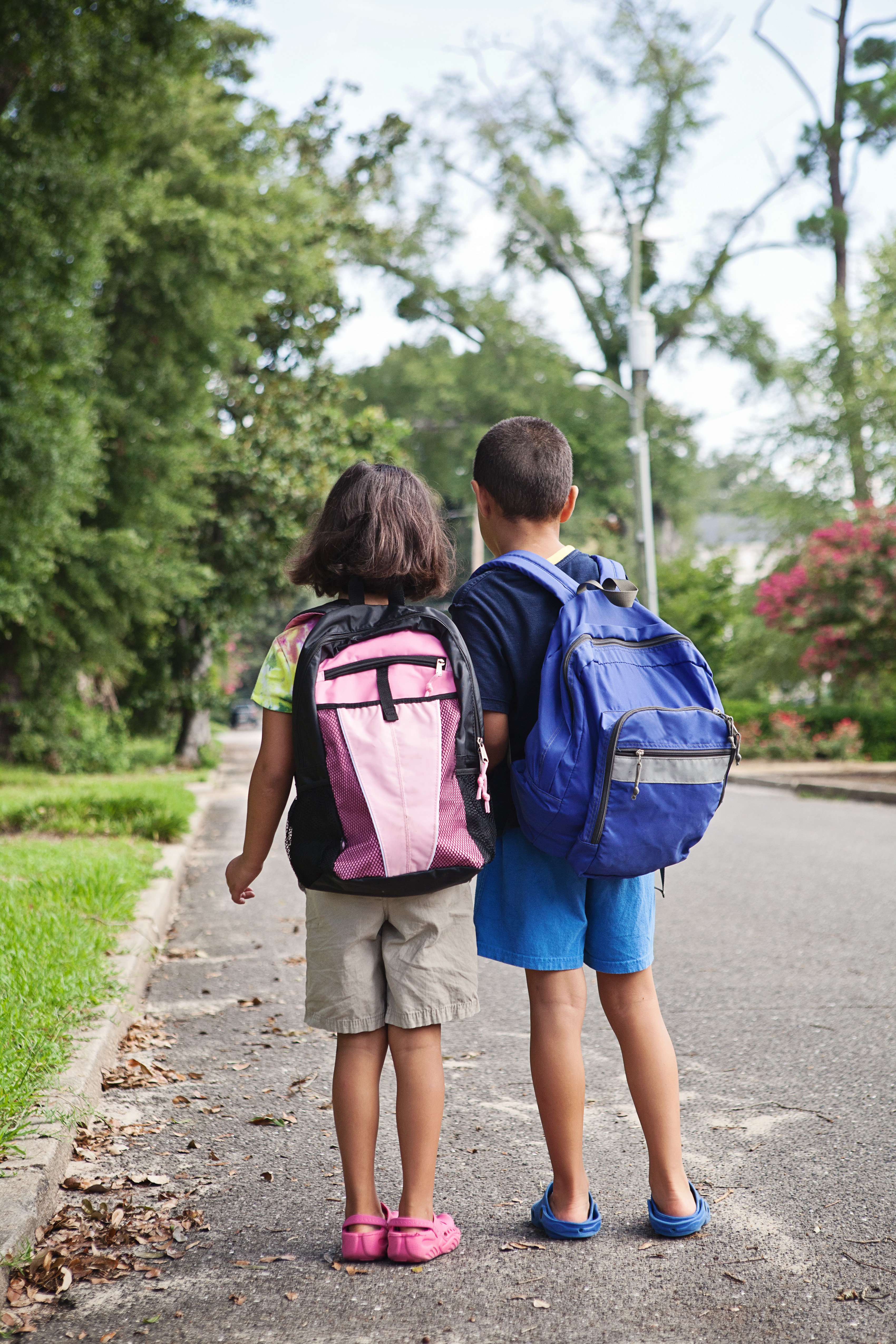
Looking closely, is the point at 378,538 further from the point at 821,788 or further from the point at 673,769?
the point at 821,788

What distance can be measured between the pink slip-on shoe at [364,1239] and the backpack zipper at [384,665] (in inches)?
48.1

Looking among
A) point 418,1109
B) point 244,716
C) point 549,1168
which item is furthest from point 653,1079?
point 244,716

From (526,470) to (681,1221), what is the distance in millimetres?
1785

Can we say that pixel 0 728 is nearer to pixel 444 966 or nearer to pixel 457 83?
pixel 444 966

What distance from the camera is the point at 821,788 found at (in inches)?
612

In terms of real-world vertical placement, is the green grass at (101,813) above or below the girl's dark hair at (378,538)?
below

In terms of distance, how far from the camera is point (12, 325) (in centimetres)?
1218

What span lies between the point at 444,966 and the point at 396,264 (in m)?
32.8

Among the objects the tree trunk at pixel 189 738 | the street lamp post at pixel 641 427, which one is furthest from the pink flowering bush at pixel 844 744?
the tree trunk at pixel 189 738

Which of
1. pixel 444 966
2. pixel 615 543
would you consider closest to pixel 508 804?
pixel 444 966

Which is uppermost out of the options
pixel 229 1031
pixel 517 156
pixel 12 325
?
pixel 517 156

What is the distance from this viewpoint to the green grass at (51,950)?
3488 millimetres

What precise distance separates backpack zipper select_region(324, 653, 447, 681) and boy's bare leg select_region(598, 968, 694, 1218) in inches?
33.5

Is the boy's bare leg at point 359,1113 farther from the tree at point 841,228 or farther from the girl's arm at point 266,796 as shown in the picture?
the tree at point 841,228
